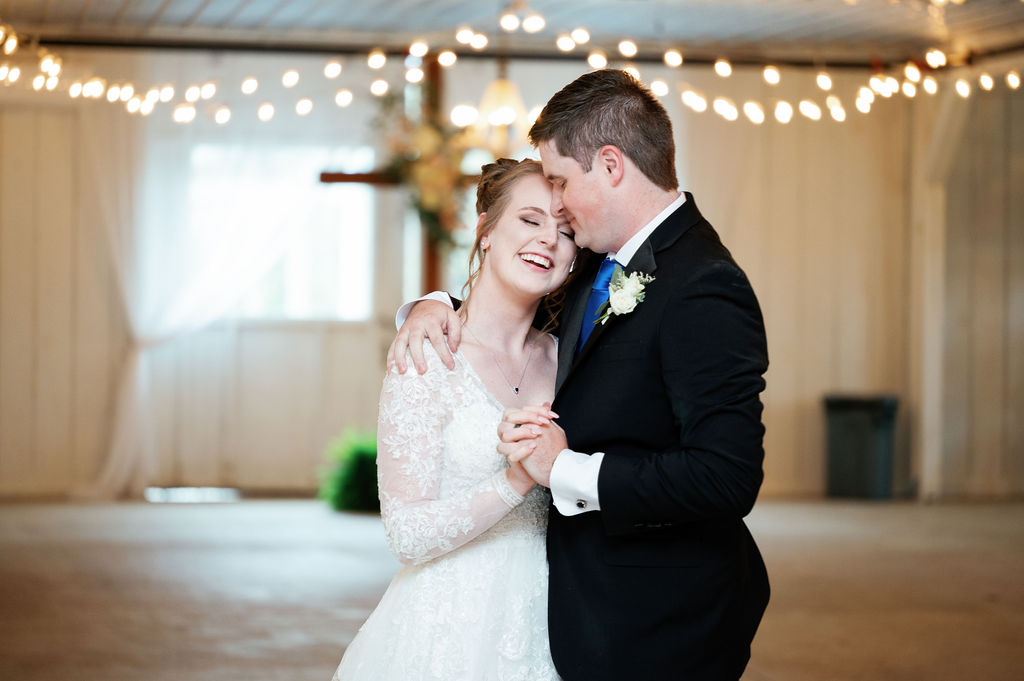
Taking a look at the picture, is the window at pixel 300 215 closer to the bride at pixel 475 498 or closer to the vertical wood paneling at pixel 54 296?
the vertical wood paneling at pixel 54 296

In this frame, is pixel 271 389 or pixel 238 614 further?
pixel 271 389

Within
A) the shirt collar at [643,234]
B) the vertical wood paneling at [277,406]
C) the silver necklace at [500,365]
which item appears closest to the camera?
the shirt collar at [643,234]

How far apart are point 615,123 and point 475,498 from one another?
0.70 meters

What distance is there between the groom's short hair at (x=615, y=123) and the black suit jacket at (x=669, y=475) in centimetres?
10

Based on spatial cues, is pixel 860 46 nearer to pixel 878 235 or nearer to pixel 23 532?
pixel 878 235

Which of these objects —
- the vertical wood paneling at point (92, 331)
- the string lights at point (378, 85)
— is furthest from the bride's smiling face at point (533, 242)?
the vertical wood paneling at point (92, 331)

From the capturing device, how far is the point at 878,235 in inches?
Answer: 370

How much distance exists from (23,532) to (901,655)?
5119 millimetres

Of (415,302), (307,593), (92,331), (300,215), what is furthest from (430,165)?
(415,302)

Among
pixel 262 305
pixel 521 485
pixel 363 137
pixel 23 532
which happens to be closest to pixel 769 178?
pixel 363 137

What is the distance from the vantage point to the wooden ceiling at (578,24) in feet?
24.7

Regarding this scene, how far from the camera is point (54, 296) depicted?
859cm

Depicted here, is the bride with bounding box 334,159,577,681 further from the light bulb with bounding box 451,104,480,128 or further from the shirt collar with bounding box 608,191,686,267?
the light bulb with bounding box 451,104,480,128

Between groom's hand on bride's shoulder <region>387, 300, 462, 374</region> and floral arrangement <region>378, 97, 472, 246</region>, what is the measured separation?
6.07 meters
